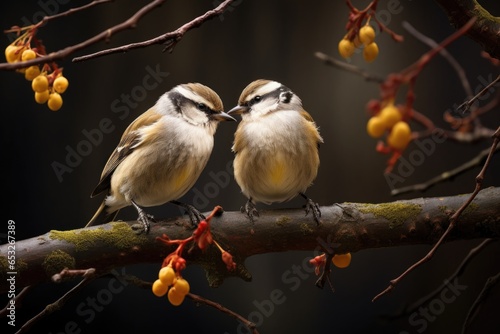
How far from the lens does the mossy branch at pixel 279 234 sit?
3.32 feet

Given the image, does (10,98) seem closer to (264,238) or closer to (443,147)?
(264,238)

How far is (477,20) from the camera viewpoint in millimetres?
908

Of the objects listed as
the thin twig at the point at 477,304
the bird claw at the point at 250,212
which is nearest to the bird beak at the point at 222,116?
the bird claw at the point at 250,212

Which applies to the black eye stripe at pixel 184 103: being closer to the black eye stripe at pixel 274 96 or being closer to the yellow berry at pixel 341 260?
the black eye stripe at pixel 274 96

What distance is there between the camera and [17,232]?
1.42 meters

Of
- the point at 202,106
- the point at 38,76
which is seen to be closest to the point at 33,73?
the point at 38,76

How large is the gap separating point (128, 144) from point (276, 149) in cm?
30

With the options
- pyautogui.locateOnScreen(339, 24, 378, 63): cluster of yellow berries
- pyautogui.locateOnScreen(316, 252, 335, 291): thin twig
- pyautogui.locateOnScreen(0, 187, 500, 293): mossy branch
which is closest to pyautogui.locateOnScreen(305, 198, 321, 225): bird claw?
pyautogui.locateOnScreen(0, 187, 500, 293): mossy branch

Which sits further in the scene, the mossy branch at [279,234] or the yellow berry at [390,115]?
the mossy branch at [279,234]

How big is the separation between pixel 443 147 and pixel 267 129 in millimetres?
636

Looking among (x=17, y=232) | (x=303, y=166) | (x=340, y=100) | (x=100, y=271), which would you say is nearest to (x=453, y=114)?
(x=340, y=100)

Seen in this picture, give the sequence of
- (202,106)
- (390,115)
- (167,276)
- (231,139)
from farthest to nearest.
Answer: (231,139) < (202,106) < (167,276) < (390,115)

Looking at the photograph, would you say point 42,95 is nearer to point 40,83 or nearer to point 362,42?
point 40,83

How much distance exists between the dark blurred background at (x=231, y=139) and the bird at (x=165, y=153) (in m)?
0.27
